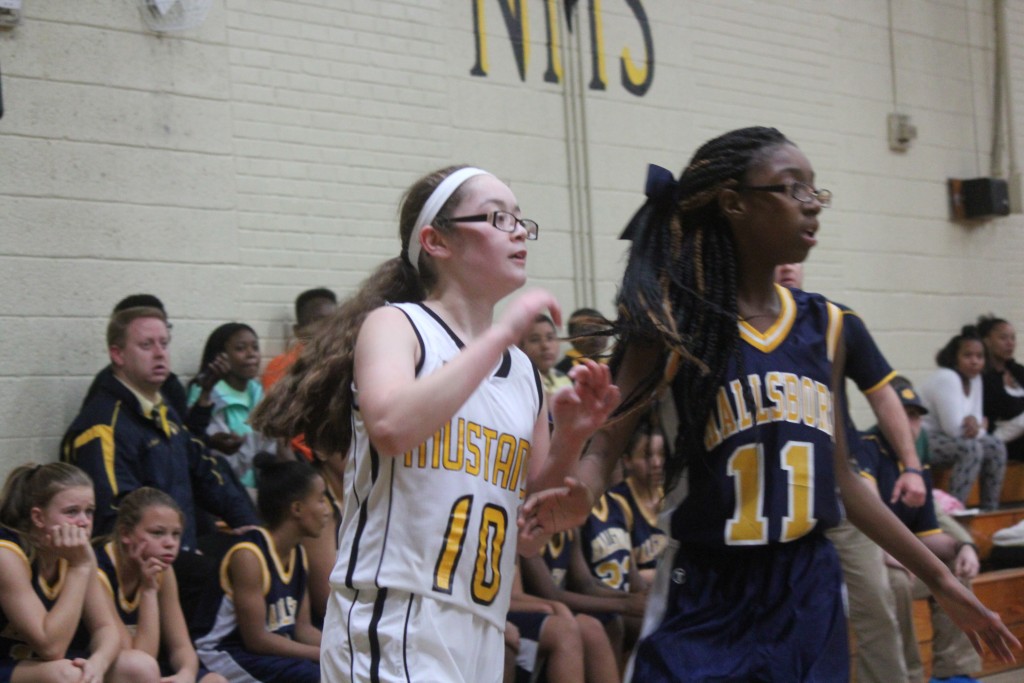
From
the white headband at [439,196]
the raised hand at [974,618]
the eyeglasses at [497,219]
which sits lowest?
the raised hand at [974,618]

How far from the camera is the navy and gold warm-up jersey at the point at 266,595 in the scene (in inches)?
199

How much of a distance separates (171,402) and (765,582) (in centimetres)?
407

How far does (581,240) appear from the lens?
26.4ft

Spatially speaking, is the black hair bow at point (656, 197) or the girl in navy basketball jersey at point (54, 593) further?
the girl in navy basketball jersey at point (54, 593)

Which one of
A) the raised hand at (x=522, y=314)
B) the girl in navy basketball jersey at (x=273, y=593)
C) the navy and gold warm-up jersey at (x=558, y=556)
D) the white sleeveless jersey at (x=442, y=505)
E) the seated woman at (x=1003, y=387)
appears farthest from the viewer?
the seated woman at (x=1003, y=387)

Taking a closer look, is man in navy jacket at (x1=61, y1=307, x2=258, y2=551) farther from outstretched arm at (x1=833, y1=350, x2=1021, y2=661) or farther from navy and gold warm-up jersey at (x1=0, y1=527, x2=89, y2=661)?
outstretched arm at (x1=833, y1=350, x2=1021, y2=661)

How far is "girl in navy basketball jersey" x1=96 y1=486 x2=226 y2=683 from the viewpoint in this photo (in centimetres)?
471

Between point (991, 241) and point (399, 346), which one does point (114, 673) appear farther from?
point (991, 241)

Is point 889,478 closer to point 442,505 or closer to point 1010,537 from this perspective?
point 1010,537

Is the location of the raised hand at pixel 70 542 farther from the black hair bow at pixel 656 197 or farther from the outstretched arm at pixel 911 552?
the outstretched arm at pixel 911 552

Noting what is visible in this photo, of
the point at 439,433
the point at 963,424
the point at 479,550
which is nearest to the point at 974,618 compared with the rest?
the point at 479,550

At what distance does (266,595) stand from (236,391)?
4.71 ft

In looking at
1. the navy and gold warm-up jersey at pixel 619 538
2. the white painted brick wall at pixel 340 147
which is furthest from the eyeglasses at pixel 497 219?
the white painted brick wall at pixel 340 147

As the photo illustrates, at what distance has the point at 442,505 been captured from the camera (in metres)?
2.38
